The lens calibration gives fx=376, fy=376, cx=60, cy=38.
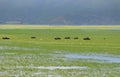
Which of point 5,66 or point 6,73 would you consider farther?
point 5,66

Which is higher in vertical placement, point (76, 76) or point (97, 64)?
point (76, 76)

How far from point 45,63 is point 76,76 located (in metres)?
6.85

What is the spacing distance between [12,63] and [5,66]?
6.22ft

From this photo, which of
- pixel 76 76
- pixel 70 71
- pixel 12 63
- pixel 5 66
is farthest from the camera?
pixel 12 63

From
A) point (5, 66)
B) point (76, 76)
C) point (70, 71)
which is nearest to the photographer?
point (76, 76)

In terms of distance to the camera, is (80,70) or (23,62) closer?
(80,70)

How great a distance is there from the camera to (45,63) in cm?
2875

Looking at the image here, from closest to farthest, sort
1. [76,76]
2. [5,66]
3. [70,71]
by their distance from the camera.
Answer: [76,76] → [70,71] → [5,66]

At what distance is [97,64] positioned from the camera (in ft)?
94.3

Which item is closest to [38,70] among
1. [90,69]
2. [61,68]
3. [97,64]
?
[61,68]

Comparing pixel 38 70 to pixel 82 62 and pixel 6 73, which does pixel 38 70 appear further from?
pixel 82 62

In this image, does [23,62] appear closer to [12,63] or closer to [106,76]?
[12,63]

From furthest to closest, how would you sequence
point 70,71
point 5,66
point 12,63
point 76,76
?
point 12,63, point 5,66, point 70,71, point 76,76

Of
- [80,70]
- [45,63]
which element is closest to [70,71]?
[80,70]
